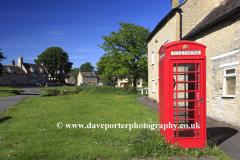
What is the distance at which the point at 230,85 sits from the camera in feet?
27.7

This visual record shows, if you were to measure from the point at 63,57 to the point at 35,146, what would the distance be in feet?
240

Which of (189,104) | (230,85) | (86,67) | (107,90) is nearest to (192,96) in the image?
(189,104)

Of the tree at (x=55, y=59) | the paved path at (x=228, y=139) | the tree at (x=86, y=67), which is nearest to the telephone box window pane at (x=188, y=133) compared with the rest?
the paved path at (x=228, y=139)

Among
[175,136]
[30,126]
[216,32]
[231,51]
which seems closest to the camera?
[175,136]

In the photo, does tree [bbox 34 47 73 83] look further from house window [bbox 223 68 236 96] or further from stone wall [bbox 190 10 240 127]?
house window [bbox 223 68 236 96]

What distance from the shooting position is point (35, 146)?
523 cm

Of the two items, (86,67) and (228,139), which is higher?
(86,67)

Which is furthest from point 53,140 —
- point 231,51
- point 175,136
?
A: point 231,51

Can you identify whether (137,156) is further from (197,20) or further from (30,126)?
(197,20)

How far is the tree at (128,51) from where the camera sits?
32406 millimetres

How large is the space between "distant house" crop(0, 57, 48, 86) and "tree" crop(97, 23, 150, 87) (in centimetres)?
4756

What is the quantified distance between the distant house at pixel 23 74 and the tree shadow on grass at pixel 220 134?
69944 millimetres

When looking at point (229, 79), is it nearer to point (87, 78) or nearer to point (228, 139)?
point (228, 139)

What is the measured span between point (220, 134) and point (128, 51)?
2847cm
